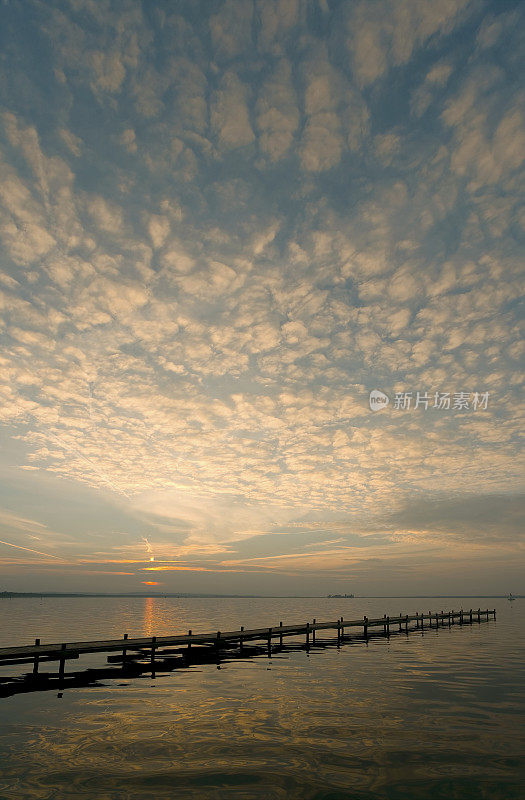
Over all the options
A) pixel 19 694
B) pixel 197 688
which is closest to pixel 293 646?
pixel 197 688

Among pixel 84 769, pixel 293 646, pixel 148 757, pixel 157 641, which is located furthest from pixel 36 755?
pixel 293 646

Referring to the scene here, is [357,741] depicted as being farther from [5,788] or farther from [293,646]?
[293,646]

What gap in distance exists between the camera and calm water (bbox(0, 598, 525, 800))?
14.1m

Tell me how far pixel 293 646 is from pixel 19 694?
3032 cm

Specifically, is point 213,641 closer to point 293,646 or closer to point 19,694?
point 293,646

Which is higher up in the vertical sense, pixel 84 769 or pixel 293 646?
pixel 84 769

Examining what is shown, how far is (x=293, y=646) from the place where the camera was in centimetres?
5059

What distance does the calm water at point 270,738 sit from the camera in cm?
1411

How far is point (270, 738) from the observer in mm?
18359

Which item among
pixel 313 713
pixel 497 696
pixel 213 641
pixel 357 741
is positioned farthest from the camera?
pixel 213 641

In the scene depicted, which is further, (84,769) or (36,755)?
(36,755)

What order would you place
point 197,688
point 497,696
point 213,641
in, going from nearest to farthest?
point 497,696 → point 197,688 → point 213,641

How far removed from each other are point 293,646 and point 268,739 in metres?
34.8

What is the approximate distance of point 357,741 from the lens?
58.9ft
